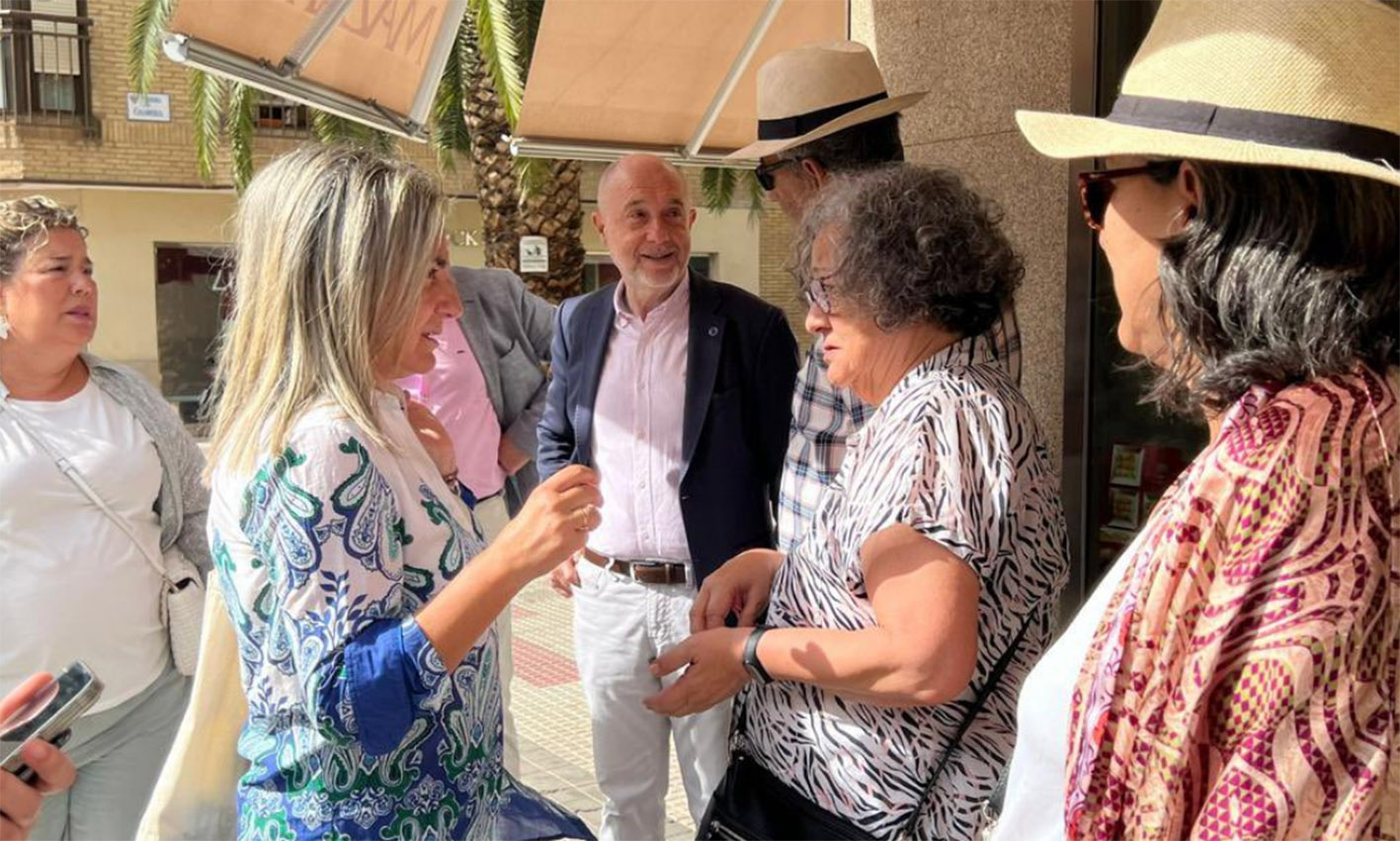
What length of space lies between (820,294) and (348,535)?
93 centimetres

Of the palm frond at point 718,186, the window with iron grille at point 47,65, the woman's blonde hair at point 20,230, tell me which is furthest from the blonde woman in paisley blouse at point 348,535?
the window with iron grille at point 47,65

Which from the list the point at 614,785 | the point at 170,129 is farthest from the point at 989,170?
the point at 170,129

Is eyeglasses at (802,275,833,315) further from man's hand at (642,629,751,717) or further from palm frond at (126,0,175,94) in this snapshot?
palm frond at (126,0,175,94)

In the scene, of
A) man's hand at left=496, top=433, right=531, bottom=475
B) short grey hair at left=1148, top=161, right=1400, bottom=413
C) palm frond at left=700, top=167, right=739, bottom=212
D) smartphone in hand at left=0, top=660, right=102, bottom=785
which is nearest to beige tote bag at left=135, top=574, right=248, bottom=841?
smartphone in hand at left=0, top=660, right=102, bottom=785

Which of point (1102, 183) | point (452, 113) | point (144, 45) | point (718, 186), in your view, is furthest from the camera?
point (718, 186)

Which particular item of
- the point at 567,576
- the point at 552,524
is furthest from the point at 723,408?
the point at 552,524

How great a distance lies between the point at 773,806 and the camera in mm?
2070

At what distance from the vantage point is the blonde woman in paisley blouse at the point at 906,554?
1.81 metres

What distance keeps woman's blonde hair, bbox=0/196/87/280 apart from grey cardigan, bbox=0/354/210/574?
30 cm

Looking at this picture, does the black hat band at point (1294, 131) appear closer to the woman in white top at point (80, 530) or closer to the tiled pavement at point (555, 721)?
the woman in white top at point (80, 530)

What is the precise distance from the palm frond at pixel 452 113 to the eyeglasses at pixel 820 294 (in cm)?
868

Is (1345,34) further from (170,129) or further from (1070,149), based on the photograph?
(170,129)

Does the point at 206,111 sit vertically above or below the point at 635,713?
above

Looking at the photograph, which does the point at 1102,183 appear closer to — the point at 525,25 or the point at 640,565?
the point at 640,565
